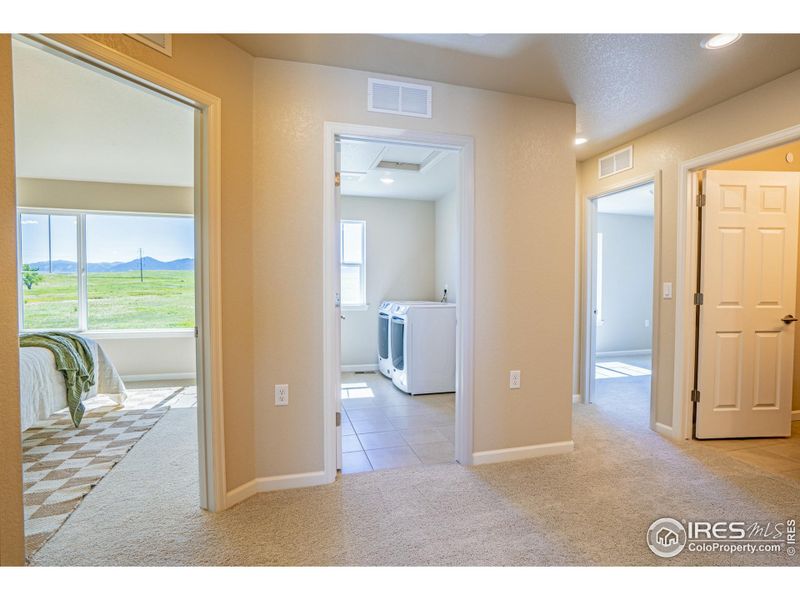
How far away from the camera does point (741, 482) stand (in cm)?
227

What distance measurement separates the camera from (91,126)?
3.15 meters

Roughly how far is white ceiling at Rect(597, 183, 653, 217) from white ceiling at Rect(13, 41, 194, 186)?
486 centimetres

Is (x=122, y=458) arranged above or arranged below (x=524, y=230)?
below

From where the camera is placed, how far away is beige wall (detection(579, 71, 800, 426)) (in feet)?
7.68

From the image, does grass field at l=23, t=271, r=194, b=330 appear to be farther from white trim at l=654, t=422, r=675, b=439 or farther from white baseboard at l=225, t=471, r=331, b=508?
white trim at l=654, t=422, r=675, b=439

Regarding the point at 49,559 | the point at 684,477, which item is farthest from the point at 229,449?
the point at 684,477

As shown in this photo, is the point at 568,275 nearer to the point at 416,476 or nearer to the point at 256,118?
the point at 416,476

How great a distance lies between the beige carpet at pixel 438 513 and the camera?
1639 millimetres

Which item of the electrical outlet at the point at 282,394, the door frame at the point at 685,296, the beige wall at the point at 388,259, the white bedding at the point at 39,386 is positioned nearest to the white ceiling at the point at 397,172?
the beige wall at the point at 388,259

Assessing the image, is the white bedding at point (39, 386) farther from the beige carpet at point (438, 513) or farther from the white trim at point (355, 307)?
the white trim at point (355, 307)

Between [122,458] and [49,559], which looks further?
[122,458]

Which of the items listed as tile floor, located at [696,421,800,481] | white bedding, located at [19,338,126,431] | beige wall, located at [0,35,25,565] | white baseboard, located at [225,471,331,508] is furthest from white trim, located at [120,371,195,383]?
tile floor, located at [696,421,800,481]

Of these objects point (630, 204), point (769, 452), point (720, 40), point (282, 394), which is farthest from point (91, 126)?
point (630, 204)
